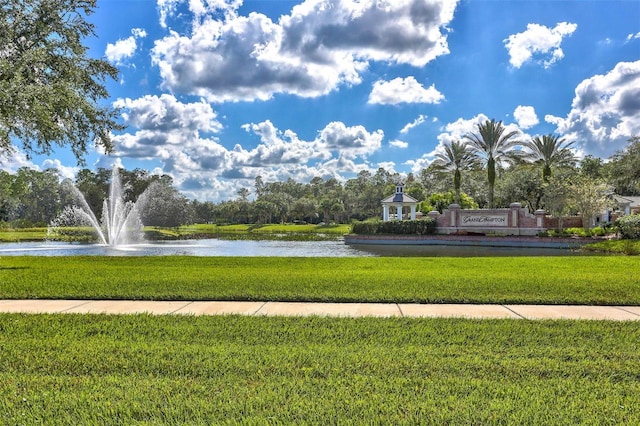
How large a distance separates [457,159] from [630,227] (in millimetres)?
18662

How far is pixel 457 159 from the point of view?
46031 millimetres

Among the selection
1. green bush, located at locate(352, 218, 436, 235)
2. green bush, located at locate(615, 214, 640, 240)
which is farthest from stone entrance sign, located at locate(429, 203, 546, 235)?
green bush, located at locate(615, 214, 640, 240)

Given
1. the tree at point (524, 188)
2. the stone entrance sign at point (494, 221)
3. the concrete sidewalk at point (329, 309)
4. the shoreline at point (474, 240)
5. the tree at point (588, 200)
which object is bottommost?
the shoreline at point (474, 240)

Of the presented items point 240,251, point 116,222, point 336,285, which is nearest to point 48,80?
point 336,285

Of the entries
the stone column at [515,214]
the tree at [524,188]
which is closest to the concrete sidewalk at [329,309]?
the stone column at [515,214]

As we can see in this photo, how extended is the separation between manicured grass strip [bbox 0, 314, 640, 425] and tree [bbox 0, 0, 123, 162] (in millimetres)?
4811

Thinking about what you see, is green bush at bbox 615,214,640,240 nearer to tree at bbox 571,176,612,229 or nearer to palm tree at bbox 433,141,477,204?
tree at bbox 571,176,612,229

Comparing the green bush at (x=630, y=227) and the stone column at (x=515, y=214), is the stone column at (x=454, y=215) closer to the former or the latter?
the stone column at (x=515, y=214)

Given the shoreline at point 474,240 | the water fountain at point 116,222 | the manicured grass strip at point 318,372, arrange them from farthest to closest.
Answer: the shoreline at point 474,240
the water fountain at point 116,222
the manicured grass strip at point 318,372

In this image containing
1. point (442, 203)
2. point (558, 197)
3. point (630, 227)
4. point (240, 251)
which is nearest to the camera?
point (240, 251)

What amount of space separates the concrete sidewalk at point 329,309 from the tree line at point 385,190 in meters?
26.3

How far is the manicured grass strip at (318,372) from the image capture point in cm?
336

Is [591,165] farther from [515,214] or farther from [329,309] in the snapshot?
[329,309]

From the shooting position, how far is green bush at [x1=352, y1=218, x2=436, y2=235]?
39406 millimetres
